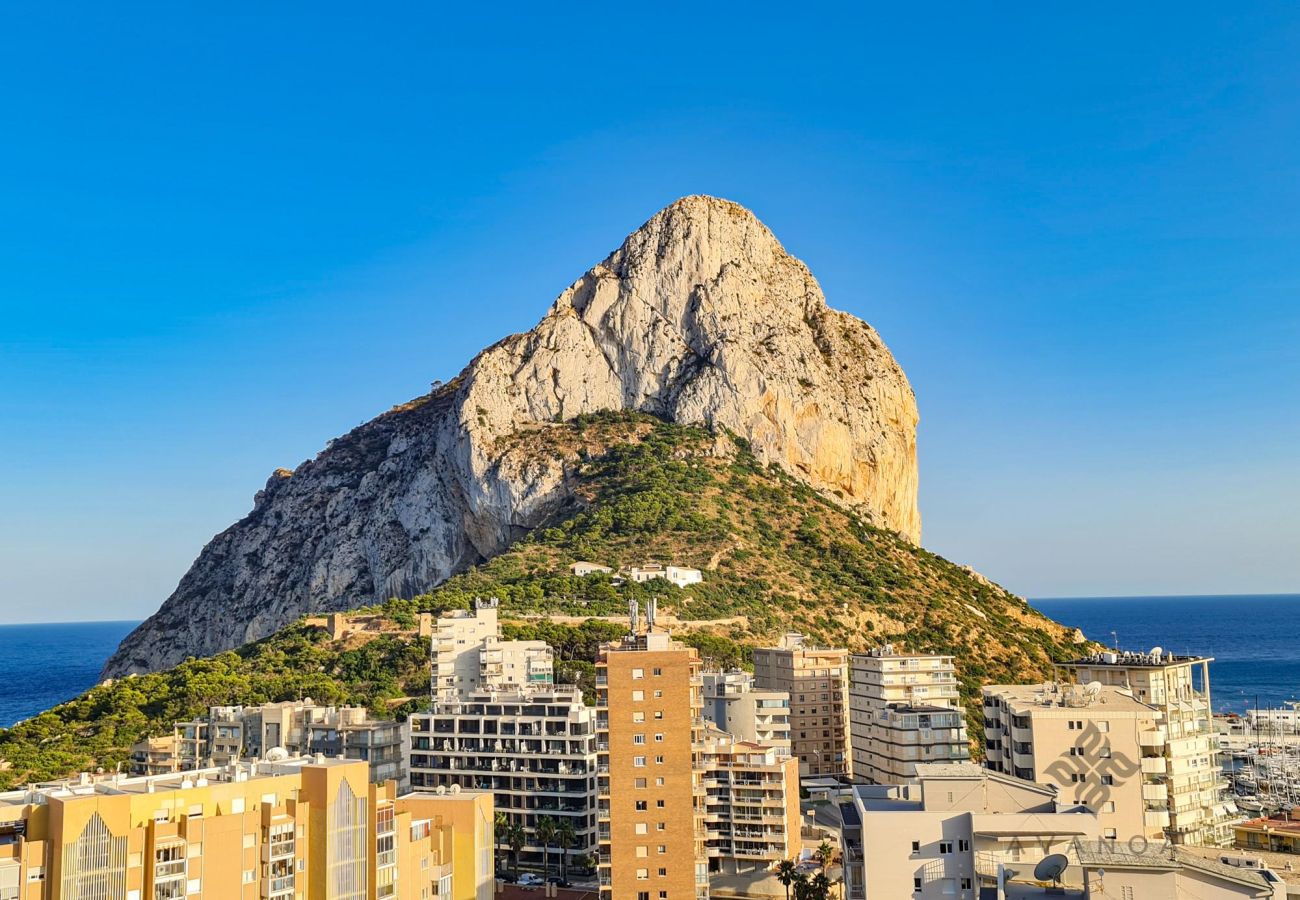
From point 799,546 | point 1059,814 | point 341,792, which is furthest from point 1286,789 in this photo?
point 341,792

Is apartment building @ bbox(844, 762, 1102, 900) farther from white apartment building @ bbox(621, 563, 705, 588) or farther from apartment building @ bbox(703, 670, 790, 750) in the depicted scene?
white apartment building @ bbox(621, 563, 705, 588)

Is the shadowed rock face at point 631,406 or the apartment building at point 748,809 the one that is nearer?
the apartment building at point 748,809

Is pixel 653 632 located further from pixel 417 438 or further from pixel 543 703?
pixel 417 438

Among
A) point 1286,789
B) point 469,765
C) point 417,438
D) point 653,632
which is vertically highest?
point 417,438

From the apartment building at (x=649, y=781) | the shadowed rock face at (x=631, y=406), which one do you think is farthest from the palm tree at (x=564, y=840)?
the shadowed rock face at (x=631, y=406)

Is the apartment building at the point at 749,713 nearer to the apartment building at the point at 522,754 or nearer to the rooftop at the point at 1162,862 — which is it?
the apartment building at the point at 522,754

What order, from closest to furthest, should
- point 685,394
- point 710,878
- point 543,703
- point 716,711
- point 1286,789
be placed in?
point 710,878 < point 543,703 < point 716,711 < point 1286,789 < point 685,394
